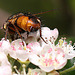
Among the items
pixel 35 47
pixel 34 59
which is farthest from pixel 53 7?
pixel 34 59

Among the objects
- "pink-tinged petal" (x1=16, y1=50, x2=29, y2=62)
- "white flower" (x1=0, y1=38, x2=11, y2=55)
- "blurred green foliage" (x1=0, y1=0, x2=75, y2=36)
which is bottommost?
"pink-tinged petal" (x1=16, y1=50, x2=29, y2=62)

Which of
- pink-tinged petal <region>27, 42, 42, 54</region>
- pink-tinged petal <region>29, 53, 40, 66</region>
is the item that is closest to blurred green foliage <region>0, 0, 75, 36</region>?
pink-tinged petal <region>27, 42, 42, 54</region>

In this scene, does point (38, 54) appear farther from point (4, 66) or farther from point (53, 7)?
point (53, 7)

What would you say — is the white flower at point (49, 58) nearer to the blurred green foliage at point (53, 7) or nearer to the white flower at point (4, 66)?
the white flower at point (4, 66)

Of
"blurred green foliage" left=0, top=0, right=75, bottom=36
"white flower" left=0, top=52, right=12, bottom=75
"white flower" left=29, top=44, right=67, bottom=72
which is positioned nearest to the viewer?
"white flower" left=0, top=52, right=12, bottom=75

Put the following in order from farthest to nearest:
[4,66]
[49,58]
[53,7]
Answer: [53,7]
[49,58]
[4,66]

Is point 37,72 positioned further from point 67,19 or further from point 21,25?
point 67,19

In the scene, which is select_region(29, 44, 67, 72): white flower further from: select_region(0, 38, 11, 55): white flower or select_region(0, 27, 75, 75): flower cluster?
select_region(0, 38, 11, 55): white flower

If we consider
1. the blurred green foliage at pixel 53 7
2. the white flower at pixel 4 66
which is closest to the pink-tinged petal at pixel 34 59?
the white flower at pixel 4 66

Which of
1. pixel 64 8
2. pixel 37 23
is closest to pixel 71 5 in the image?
pixel 64 8

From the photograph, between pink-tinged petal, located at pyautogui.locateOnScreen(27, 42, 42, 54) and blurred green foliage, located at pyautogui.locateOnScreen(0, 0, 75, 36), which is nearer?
pink-tinged petal, located at pyautogui.locateOnScreen(27, 42, 42, 54)
